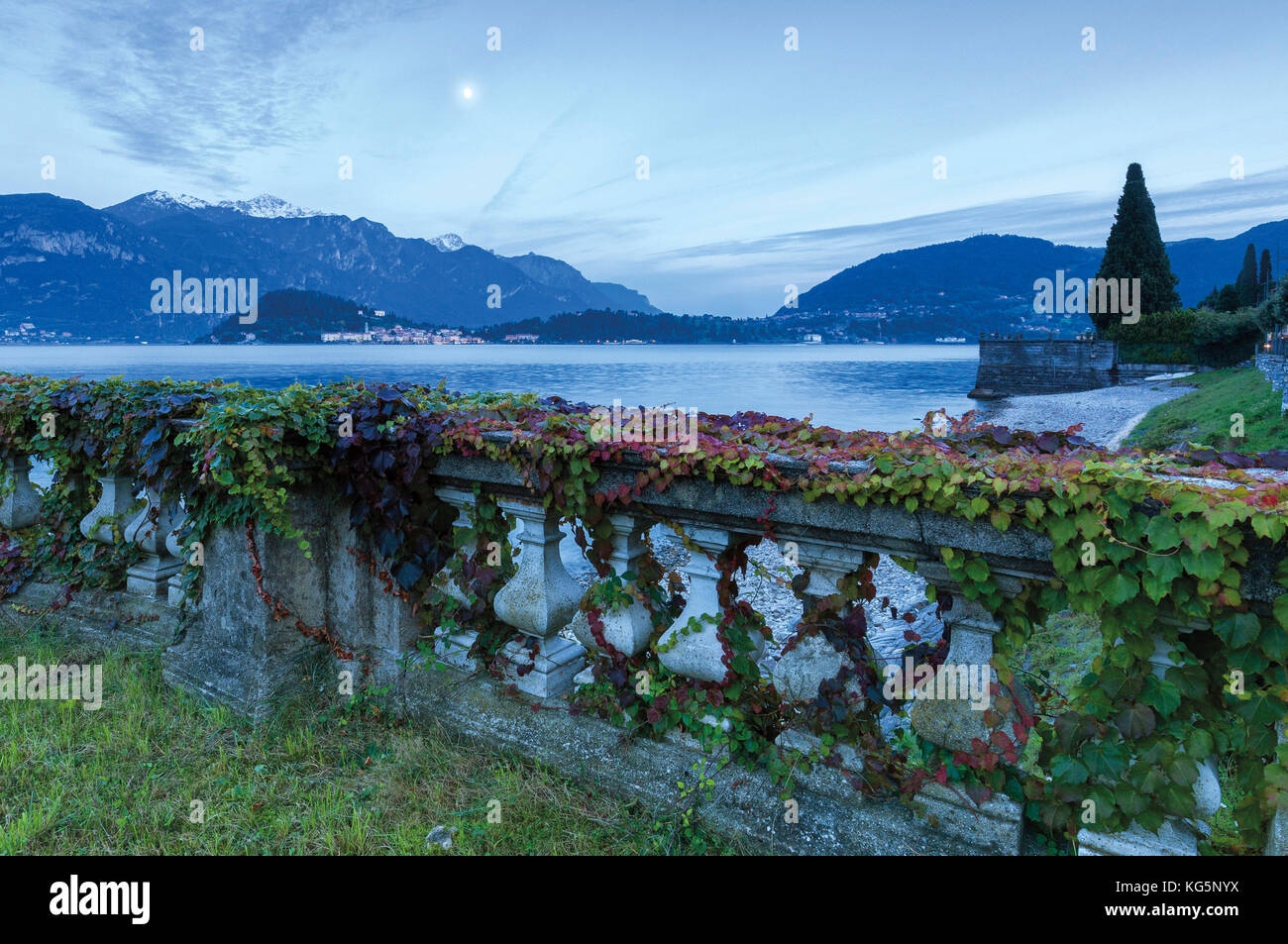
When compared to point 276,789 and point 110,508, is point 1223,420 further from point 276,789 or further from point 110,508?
point 110,508

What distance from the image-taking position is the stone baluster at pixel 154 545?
4.11 metres

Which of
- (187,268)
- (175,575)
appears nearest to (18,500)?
(175,575)

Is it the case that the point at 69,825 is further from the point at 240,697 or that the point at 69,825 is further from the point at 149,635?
the point at 149,635

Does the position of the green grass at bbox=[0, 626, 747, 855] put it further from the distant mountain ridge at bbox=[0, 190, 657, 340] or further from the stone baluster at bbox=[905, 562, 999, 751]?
the distant mountain ridge at bbox=[0, 190, 657, 340]

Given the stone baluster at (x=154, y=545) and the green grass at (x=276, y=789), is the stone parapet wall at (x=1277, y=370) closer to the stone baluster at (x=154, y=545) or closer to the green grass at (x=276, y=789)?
the green grass at (x=276, y=789)

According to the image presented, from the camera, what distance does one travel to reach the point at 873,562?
2.35 meters

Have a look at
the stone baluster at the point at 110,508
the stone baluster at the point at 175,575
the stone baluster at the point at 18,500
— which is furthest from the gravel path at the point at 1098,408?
the stone baluster at the point at 18,500

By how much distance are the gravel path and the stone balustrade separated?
3074 centimetres

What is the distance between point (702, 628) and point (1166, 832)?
1.46 m

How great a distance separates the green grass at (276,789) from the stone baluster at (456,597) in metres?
0.36

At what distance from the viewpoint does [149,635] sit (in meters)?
4.11
